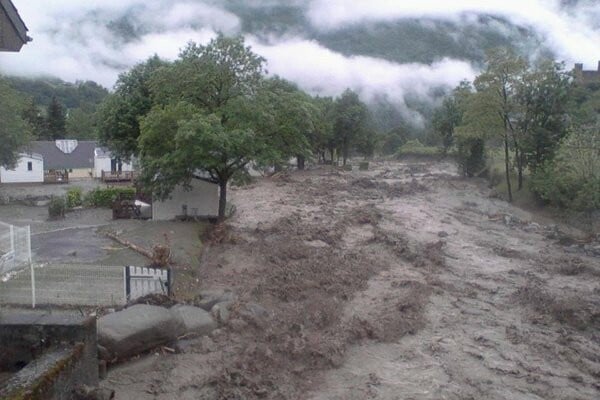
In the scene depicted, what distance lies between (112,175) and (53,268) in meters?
38.9

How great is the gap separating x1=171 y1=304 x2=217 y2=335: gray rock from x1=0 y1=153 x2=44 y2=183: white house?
4529 centimetres

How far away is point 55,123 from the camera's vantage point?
269ft

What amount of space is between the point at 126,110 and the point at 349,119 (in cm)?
3460

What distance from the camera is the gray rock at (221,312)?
44.2ft

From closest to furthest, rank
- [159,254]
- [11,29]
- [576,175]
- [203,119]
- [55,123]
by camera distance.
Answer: [11,29] < [159,254] < [203,119] < [576,175] < [55,123]

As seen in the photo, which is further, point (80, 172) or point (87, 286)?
point (80, 172)

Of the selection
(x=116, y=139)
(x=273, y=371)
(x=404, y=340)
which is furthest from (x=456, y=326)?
(x=116, y=139)

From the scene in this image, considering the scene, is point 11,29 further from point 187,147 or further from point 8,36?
point 187,147

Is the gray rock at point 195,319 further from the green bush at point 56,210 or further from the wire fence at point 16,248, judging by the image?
the green bush at point 56,210

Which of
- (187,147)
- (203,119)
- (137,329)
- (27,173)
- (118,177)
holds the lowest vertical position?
(137,329)

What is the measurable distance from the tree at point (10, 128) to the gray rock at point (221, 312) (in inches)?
1097

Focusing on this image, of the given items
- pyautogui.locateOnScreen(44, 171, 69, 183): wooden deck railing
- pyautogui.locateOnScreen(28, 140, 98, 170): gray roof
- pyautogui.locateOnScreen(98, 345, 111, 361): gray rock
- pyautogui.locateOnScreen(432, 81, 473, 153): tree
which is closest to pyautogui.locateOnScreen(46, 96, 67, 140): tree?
pyautogui.locateOnScreen(28, 140, 98, 170): gray roof

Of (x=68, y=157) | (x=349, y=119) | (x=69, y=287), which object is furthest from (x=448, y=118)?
(x=69, y=287)

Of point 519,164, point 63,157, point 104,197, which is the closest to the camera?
point 104,197
